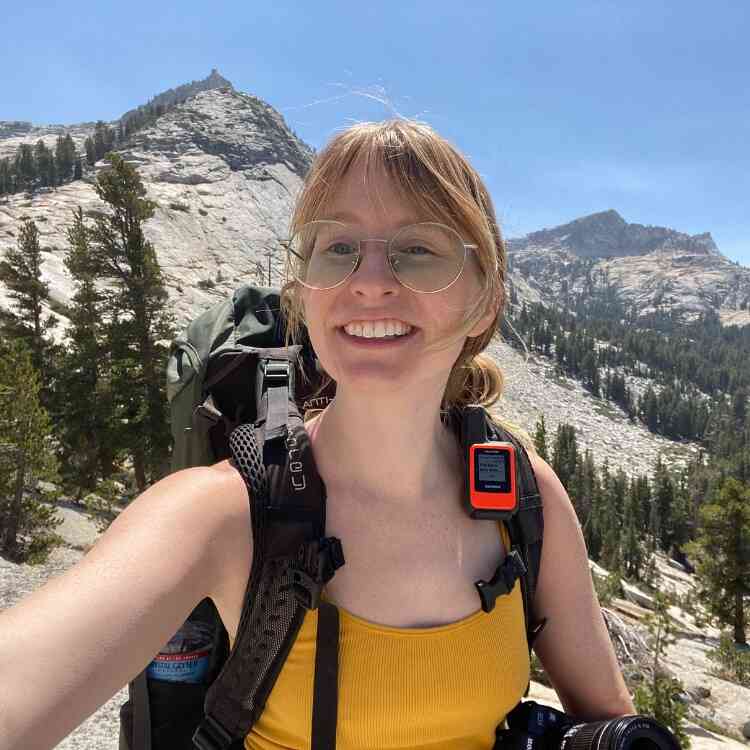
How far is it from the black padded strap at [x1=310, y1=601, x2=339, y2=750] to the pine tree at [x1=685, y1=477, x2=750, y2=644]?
27.8 metres

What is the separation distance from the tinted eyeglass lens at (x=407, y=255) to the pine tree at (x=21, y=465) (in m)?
13.2

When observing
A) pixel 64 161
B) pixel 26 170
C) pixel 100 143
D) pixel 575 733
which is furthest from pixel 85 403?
pixel 100 143

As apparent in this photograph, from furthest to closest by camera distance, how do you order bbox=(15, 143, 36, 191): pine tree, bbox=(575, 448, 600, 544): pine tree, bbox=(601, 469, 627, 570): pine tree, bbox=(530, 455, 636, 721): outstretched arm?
bbox=(15, 143, 36, 191): pine tree
bbox=(575, 448, 600, 544): pine tree
bbox=(601, 469, 627, 570): pine tree
bbox=(530, 455, 636, 721): outstretched arm

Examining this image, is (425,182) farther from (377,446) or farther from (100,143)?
(100,143)

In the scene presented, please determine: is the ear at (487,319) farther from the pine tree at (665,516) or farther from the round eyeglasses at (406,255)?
the pine tree at (665,516)

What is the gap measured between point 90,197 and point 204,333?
79147 mm

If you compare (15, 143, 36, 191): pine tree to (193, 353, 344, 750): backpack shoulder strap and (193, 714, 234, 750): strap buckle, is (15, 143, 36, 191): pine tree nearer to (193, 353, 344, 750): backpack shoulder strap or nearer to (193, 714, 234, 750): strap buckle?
(193, 353, 344, 750): backpack shoulder strap

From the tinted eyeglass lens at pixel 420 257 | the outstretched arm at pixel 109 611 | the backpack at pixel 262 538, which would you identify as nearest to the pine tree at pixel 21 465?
the backpack at pixel 262 538

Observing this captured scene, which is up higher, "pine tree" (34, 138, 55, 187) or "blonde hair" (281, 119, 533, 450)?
"pine tree" (34, 138, 55, 187)

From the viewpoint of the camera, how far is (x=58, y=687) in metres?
1.15

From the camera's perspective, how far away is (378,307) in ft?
5.44

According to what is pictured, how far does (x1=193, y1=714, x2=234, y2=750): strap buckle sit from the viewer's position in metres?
1.53

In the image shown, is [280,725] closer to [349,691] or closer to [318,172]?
[349,691]

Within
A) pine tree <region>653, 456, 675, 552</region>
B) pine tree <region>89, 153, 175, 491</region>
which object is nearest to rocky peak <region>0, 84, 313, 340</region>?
pine tree <region>89, 153, 175, 491</region>
